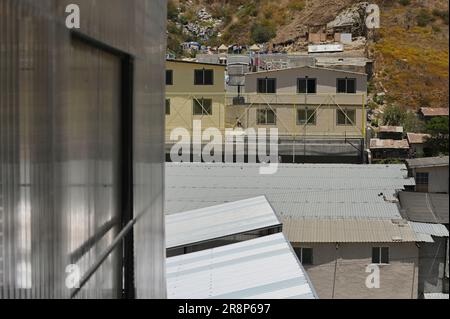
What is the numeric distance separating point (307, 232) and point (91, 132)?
3.70m

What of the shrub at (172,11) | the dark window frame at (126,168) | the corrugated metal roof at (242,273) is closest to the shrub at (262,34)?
→ the shrub at (172,11)

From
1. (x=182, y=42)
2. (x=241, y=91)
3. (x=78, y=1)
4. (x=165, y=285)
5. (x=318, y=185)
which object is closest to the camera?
(x=78, y=1)

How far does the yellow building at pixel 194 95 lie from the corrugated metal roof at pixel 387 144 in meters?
2.41

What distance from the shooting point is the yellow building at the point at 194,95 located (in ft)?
34.1

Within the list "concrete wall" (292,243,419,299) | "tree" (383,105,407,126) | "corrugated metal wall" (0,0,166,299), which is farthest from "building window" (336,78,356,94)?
A: "corrugated metal wall" (0,0,166,299)

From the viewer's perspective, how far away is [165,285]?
3.37 metres

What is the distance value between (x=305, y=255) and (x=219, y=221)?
0.73 m

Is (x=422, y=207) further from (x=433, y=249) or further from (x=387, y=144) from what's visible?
(x=387, y=144)

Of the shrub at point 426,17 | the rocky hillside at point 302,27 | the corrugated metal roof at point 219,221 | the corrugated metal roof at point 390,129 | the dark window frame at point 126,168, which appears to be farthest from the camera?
the rocky hillside at point 302,27

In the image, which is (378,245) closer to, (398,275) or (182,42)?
(398,275)

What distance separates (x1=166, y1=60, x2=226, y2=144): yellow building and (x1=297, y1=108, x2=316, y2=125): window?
1104 millimetres

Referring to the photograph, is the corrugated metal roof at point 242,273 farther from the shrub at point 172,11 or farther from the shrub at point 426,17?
the shrub at point 172,11
